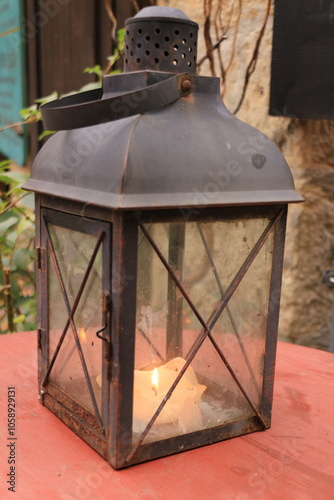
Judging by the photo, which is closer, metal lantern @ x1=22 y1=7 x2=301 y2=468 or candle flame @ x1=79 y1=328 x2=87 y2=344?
metal lantern @ x1=22 y1=7 x2=301 y2=468

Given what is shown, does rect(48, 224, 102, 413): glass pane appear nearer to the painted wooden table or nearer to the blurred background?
the painted wooden table

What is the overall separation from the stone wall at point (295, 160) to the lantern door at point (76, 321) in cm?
102

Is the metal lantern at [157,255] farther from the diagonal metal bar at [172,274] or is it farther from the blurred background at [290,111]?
the blurred background at [290,111]

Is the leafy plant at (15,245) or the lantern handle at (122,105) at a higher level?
the lantern handle at (122,105)

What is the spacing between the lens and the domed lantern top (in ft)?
2.87

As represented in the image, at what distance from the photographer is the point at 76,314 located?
3.44 ft

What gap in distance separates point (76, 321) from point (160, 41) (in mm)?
520

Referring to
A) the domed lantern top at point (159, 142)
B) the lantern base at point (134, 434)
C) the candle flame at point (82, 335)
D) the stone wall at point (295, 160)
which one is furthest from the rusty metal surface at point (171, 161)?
the stone wall at point (295, 160)

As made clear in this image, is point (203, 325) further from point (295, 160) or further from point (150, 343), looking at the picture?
point (295, 160)

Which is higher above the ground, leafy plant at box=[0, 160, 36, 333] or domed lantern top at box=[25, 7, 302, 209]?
domed lantern top at box=[25, 7, 302, 209]

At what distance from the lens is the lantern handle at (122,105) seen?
0.93 m

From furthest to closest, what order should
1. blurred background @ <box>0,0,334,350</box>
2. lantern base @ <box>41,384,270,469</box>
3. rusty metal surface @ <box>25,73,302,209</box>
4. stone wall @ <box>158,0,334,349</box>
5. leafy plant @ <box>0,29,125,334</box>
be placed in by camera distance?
leafy plant @ <box>0,29,125,334</box> → stone wall @ <box>158,0,334,349</box> → blurred background @ <box>0,0,334,350</box> → lantern base @ <box>41,384,270,469</box> → rusty metal surface @ <box>25,73,302,209</box>

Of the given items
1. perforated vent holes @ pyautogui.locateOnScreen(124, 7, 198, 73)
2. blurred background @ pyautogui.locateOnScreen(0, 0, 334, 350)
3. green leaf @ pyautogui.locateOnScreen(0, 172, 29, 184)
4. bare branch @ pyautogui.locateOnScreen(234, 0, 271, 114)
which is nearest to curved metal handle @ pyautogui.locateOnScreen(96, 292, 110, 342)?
perforated vent holes @ pyautogui.locateOnScreen(124, 7, 198, 73)

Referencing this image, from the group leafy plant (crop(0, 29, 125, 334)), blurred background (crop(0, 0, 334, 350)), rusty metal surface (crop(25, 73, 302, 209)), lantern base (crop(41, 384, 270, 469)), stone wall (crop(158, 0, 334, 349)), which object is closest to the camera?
rusty metal surface (crop(25, 73, 302, 209))
